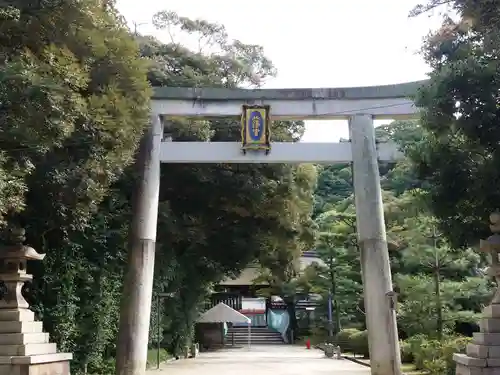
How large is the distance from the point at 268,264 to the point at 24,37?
47.2ft

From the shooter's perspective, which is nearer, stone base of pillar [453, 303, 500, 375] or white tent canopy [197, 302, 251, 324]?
stone base of pillar [453, 303, 500, 375]

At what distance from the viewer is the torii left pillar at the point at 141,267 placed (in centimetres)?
1136

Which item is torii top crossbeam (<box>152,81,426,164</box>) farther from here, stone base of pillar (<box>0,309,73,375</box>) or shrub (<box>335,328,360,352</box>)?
shrub (<box>335,328,360,352</box>)

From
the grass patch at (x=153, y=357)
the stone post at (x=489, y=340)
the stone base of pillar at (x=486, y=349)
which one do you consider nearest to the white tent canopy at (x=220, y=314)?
the grass patch at (x=153, y=357)

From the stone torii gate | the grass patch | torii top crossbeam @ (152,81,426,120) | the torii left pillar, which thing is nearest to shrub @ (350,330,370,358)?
the grass patch

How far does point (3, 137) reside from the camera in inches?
238

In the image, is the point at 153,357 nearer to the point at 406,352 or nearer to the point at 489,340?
the point at 406,352

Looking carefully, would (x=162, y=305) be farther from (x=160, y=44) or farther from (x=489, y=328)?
(x=489, y=328)

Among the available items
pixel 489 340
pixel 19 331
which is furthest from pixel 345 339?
pixel 19 331

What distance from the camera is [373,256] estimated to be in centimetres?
1175

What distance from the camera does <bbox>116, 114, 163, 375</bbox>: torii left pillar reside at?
11.4m

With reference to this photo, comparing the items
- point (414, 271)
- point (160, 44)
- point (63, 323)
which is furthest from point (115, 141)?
point (414, 271)

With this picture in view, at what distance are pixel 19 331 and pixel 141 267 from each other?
15.6ft

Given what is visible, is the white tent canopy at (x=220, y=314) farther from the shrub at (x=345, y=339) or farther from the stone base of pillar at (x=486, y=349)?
the stone base of pillar at (x=486, y=349)
